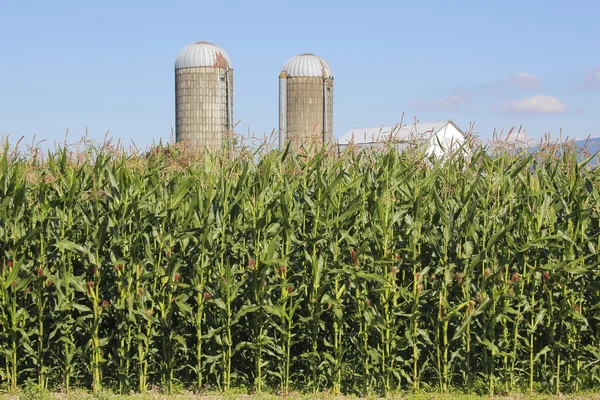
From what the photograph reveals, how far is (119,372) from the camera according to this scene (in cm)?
675

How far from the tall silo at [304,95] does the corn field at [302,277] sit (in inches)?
524

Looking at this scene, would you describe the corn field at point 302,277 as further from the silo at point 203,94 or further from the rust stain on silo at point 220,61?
the rust stain on silo at point 220,61

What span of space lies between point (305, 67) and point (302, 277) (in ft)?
47.9

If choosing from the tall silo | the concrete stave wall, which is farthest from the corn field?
the tall silo

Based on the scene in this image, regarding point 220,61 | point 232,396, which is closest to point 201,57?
point 220,61

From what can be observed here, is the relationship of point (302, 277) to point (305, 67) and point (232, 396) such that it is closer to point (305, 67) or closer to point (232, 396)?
point (232, 396)

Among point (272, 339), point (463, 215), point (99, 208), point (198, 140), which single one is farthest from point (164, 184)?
point (198, 140)

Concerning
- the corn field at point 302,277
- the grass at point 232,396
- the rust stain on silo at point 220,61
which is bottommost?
the grass at point 232,396

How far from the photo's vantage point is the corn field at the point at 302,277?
6.59 metres

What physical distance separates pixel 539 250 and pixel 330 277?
196 centimetres

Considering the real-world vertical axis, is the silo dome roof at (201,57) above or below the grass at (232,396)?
above

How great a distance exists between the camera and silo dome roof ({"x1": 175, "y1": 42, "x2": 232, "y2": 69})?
62.5ft

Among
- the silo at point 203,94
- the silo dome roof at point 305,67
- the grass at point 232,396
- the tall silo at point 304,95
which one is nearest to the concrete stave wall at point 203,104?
the silo at point 203,94

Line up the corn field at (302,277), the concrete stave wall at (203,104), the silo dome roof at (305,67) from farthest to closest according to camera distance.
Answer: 1. the silo dome roof at (305,67)
2. the concrete stave wall at (203,104)
3. the corn field at (302,277)
